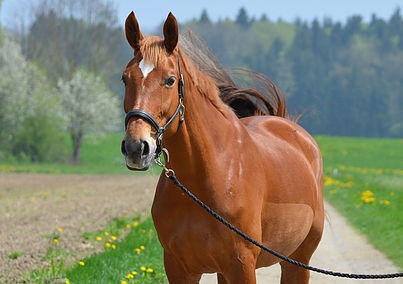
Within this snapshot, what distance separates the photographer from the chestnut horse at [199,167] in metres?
4.39

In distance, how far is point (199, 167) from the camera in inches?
194

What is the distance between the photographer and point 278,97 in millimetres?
7957

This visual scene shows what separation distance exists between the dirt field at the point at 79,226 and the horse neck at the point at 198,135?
3.69m

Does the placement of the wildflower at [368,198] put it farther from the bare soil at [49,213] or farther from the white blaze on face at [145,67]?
the white blaze on face at [145,67]

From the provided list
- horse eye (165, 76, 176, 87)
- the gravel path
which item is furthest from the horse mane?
the gravel path

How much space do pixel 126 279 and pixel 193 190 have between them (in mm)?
3349

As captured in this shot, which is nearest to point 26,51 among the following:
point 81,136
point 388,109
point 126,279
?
point 81,136

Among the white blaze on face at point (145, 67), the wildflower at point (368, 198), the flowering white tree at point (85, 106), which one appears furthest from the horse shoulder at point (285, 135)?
the flowering white tree at point (85, 106)

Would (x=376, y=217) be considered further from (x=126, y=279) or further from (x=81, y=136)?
(x=81, y=136)

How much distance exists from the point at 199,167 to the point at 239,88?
92.5 inches

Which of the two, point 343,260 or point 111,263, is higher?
point 111,263

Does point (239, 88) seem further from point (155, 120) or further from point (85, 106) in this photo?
point (85, 106)

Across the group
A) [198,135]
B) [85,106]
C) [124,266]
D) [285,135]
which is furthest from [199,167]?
[85,106]

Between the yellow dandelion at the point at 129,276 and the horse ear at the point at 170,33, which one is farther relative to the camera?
the yellow dandelion at the point at 129,276
